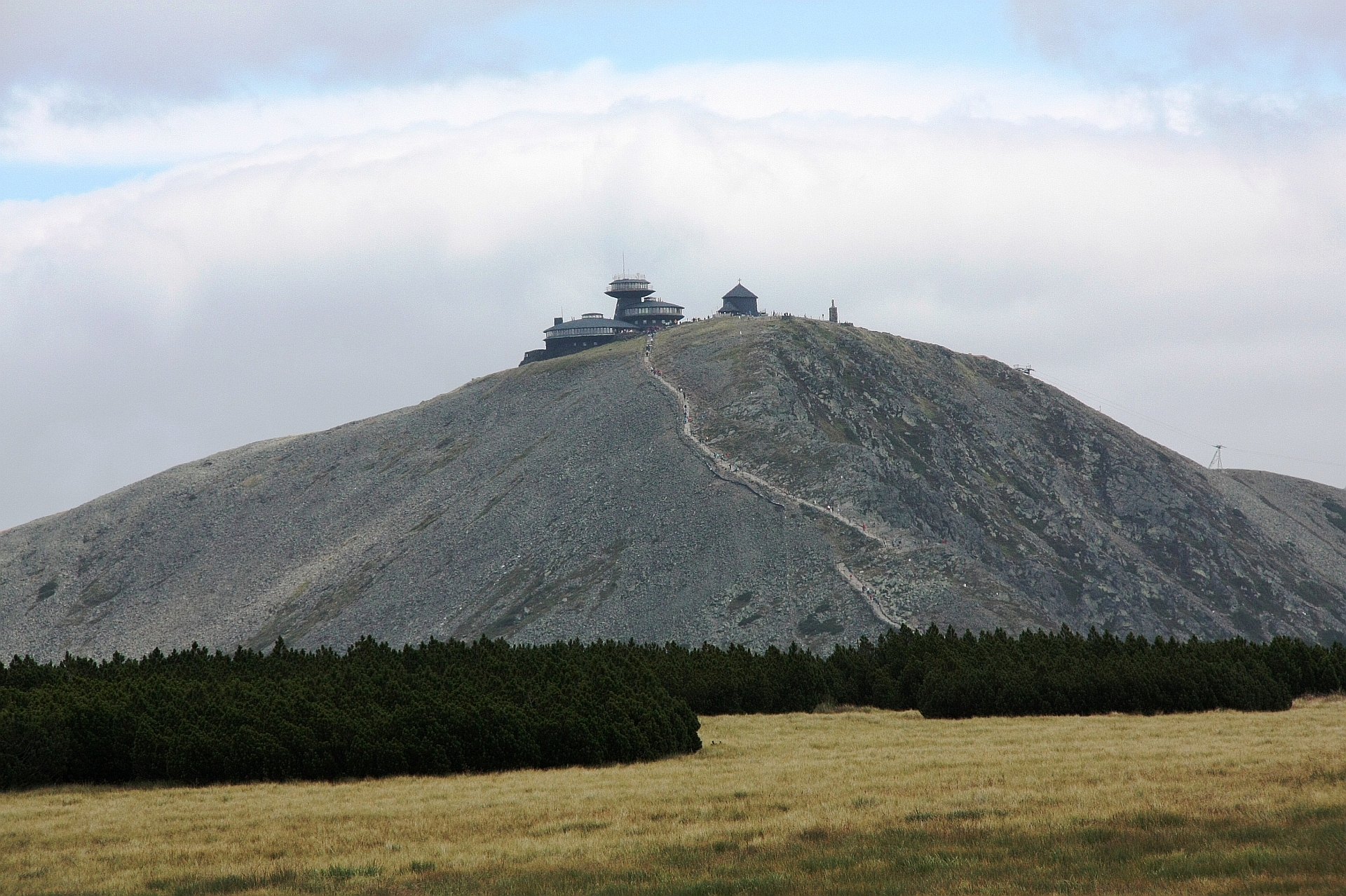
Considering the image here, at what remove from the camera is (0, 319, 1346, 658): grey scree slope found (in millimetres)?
124125

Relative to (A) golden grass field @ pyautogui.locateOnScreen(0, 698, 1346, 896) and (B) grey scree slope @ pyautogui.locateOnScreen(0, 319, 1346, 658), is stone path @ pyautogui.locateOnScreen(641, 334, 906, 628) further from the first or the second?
(A) golden grass field @ pyautogui.locateOnScreen(0, 698, 1346, 896)

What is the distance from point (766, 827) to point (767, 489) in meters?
114

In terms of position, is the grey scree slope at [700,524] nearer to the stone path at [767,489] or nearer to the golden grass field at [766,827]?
the stone path at [767,489]

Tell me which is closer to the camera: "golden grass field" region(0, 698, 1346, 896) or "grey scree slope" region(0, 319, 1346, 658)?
"golden grass field" region(0, 698, 1346, 896)

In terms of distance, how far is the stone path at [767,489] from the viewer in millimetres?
114250

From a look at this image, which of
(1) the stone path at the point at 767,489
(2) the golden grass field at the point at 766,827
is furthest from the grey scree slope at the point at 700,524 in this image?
(2) the golden grass field at the point at 766,827

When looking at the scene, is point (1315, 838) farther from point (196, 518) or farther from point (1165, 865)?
point (196, 518)

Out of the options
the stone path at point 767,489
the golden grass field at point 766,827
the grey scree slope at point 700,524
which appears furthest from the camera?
the grey scree slope at point 700,524

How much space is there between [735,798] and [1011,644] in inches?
1247

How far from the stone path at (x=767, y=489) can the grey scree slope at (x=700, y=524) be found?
1079 millimetres

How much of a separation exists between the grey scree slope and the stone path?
3.54 feet

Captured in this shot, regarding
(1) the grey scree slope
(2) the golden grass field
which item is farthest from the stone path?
(2) the golden grass field

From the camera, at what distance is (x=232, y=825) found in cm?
2594

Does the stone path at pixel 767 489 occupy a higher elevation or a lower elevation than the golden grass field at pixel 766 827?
higher
